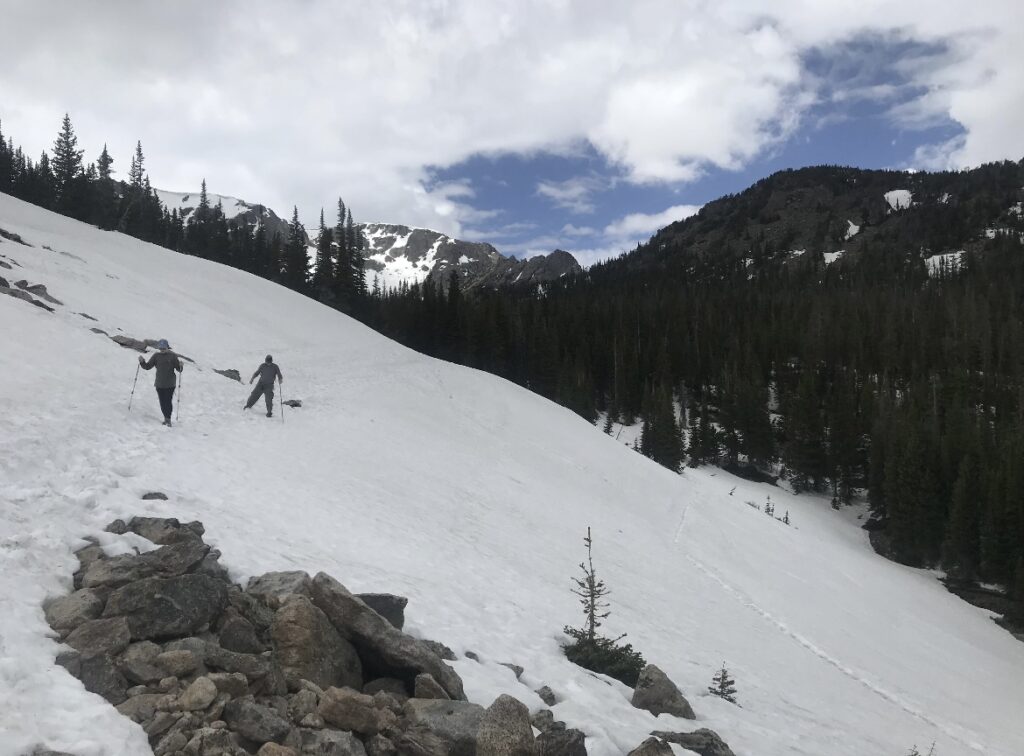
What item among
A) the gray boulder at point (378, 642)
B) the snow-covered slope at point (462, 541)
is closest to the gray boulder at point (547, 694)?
the snow-covered slope at point (462, 541)

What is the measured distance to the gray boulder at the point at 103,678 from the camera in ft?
16.0

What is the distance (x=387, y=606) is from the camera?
26.6ft

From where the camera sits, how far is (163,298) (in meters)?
39.9

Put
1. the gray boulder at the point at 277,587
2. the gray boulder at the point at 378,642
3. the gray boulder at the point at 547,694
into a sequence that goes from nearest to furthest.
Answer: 1. the gray boulder at the point at 378,642
2. the gray boulder at the point at 277,587
3. the gray boulder at the point at 547,694

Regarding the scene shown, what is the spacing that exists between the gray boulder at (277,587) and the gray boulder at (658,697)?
5.41 meters

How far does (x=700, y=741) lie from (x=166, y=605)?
6.96 meters

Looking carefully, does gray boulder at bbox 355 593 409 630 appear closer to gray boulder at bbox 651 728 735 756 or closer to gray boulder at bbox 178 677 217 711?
gray boulder at bbox 178 677 217 711

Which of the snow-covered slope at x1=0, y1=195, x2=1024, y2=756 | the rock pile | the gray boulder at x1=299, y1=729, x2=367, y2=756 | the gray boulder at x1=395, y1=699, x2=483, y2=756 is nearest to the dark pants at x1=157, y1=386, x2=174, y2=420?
the snow-covered slope at x1=0, y1=195, x2=1024, y2=756

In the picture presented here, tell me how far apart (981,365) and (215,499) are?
10194 centimetres

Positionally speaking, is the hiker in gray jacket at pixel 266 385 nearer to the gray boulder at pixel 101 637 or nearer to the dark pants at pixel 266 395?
the dark pants at pixel 266 395

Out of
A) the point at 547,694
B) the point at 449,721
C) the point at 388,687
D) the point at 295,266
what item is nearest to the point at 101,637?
the point at 388,687

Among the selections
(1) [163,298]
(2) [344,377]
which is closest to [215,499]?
(2) [344,377]

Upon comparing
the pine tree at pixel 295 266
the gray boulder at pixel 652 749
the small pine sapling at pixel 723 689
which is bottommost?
the small pine sapling at pixel 723 689

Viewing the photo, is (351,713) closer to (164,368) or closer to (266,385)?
(164,368)
